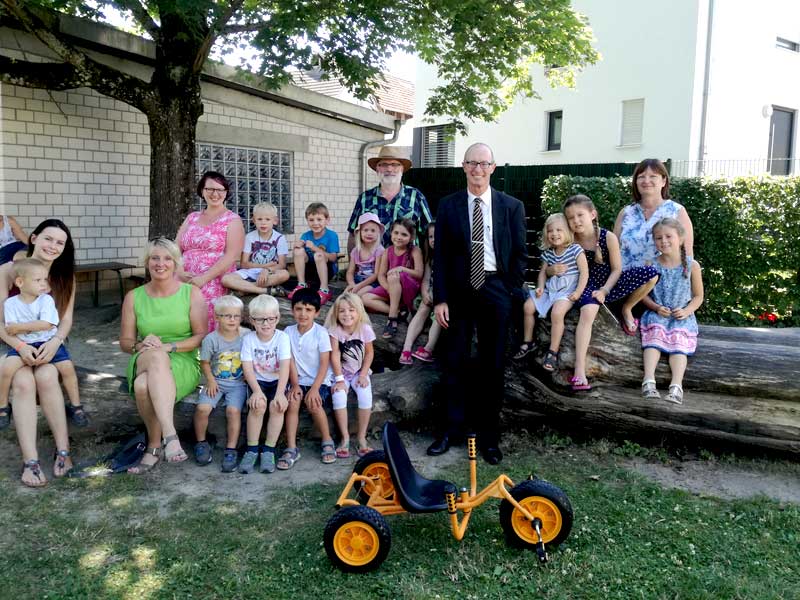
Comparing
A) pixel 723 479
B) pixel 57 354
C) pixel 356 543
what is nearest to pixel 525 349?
pixel 723 479

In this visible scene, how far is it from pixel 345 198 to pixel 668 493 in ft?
32.8

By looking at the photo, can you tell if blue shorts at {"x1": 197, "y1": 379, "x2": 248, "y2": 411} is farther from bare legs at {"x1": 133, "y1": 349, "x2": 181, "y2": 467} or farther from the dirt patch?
the dirt patch

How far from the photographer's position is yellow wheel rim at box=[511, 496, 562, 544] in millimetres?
3441

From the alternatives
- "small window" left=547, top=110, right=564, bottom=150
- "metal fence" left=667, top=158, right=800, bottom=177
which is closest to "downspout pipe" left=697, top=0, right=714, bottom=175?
Answer: "metal fence" left=667, top=158, right=800, bottom=177

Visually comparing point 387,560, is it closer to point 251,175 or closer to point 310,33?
point 310,33

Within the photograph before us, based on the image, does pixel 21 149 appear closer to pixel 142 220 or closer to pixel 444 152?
pixel 142 220

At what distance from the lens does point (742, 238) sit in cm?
896

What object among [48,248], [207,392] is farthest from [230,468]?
[48,248]

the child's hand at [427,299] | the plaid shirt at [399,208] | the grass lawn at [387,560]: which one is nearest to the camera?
the grass lawn at [387,560]

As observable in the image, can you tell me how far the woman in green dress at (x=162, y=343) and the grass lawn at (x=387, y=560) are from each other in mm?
398

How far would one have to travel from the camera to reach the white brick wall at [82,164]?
8719 millimetres

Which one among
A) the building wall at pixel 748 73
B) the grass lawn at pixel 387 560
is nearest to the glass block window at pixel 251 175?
the grass lawn at pixel 387 560

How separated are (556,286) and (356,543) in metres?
2.44

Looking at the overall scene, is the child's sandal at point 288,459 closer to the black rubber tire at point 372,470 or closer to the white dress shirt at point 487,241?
the black rubber tire at point 372,470
